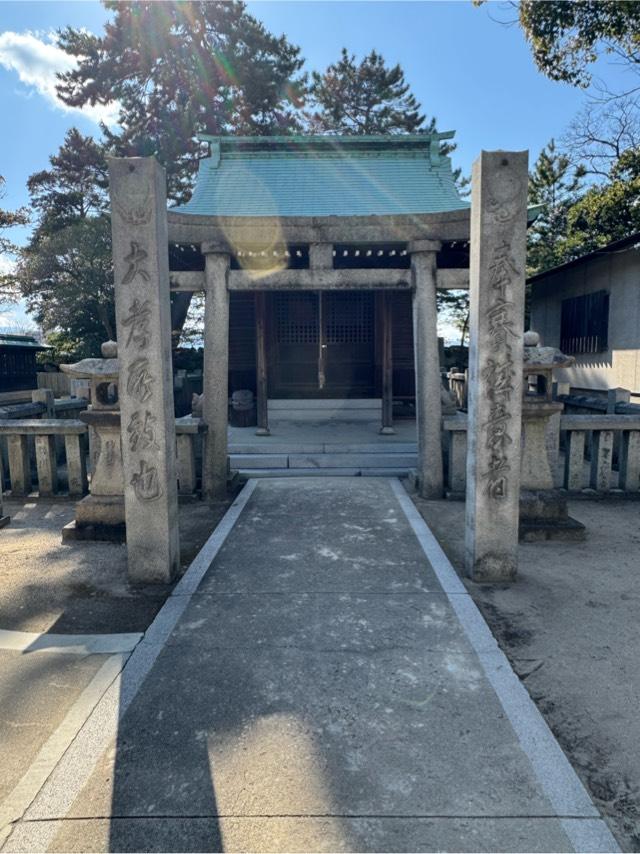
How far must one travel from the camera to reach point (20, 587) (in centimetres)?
478

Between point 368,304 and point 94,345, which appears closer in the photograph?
point 368,304

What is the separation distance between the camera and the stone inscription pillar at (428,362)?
24.6 feet

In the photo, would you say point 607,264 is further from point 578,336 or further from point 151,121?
point 151,121

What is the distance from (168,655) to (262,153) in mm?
13356

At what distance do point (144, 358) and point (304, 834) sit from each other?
12.5 feet

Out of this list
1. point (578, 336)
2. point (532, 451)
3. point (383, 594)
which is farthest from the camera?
point (578, 336)

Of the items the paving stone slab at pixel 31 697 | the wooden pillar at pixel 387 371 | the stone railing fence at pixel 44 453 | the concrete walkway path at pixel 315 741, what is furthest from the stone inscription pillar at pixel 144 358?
the wooden pillar at pixel 387 371

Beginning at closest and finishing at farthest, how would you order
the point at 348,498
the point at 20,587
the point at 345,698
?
the point at 345,698 → the point at 20,587 → the point at 348,498

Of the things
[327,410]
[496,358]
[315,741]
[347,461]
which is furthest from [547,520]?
[327,410]

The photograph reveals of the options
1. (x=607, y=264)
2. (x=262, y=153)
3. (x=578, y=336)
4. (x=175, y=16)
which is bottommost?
(x=578, y=336)

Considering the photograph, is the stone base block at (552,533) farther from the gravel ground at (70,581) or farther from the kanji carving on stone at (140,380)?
the kanji carving on stone at (140,380)

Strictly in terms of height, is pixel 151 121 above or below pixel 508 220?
above

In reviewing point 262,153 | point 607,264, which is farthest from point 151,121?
point 607,264

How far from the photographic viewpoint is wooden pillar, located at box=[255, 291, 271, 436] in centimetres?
1177
